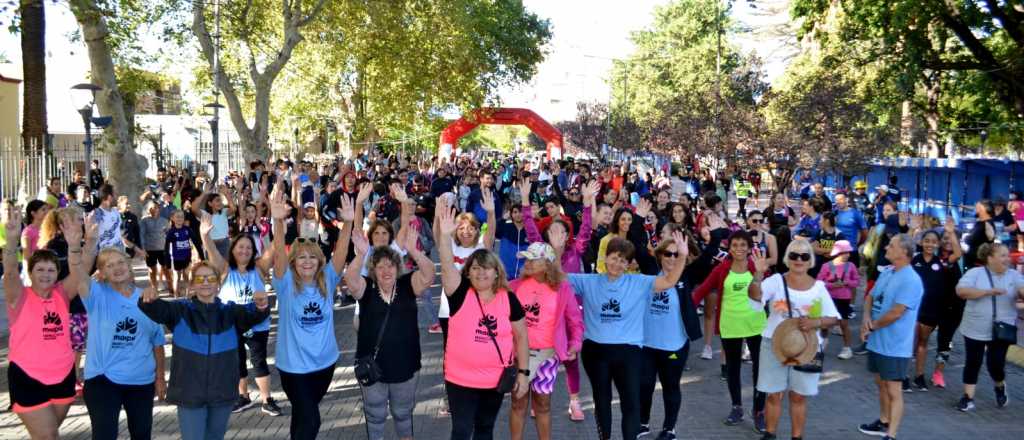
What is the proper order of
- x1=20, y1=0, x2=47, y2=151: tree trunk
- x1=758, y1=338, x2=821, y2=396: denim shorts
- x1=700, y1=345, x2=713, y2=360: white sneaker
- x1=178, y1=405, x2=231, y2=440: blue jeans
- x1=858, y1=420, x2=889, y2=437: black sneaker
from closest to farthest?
x1=178, y1=405, x2=231, y2=440: blue jeans < x1=758, y1=338, x2=821, y2=396: denim shorts < x1=858, y1=420, x2=889, y2=437: black sneaker < x1=700, y1=345, x2=713, y2=360: white sneaker < x1=20, y1=0, x2=47, y2=151: tree trunk

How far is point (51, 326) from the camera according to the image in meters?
5.20

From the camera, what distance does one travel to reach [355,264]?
5.35 meters

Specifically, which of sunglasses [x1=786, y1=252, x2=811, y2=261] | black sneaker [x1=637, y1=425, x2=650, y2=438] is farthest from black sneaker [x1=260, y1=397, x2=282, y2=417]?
sunglasses [x1=786, y1=252, x2=811, y2=261]

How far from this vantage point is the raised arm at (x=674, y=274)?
5.84 meters

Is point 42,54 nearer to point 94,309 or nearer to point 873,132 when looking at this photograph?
point 94,309

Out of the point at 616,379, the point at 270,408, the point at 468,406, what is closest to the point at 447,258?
the point at 468,406

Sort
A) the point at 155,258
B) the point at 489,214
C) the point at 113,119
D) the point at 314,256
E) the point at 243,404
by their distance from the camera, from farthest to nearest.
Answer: the point at 113,119
the point at 155,258
the point at 489,214
the point at 243,404
the point at 314,256

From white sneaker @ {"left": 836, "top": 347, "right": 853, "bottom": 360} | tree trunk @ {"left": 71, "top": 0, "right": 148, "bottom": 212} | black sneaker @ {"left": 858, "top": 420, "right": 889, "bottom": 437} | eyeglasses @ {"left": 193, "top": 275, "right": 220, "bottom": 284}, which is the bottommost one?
black sneaker @ {"left": 858, "top": 420, "right": 889, "bottom": 437}

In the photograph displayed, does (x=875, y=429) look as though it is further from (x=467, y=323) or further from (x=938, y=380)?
(x=467, y=323)

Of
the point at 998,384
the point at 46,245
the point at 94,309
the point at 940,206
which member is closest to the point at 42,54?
the point at 46,245

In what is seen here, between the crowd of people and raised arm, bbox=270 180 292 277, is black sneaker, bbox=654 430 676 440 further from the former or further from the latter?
raised arm, bbox=270 180 292 277

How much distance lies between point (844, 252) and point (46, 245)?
7.66 m

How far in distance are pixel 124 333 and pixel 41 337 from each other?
0.48 m

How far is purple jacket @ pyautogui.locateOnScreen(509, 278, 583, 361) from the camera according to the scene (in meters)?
5.76
